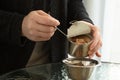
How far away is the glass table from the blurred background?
2.08 ft

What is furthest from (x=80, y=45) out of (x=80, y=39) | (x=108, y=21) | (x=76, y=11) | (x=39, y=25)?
(x=108, y=21)

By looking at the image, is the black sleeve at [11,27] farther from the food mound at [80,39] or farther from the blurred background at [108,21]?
the blurred background at [108,21]

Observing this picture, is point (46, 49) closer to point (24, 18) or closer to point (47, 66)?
point (47, 66)

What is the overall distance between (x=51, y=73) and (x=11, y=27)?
22cm

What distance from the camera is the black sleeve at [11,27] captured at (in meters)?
0.83

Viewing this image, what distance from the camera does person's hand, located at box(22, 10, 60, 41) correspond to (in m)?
0.76

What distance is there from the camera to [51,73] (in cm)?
94

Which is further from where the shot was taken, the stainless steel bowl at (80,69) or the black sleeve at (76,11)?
the black sleeve at (76,11)

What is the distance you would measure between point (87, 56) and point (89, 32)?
81 millimetres

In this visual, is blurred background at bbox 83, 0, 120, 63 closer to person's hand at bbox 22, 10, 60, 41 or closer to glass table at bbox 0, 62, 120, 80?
glass table at bbox 0, 62, 120, 80

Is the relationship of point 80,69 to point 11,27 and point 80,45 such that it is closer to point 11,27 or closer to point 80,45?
point 80,45

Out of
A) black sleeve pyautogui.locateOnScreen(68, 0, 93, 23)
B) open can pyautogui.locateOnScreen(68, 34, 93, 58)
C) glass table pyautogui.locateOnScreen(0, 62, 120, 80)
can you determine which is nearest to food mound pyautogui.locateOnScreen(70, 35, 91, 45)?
open can pyautogui.locateOnScreen(68, 34, 93, 58)

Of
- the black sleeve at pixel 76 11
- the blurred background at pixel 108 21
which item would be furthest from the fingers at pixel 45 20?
the blurred background at pixel 108 21

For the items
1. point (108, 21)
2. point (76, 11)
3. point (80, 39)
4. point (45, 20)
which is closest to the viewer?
point (45, 20)
